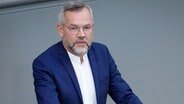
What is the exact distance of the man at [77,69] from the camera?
169 centimetres

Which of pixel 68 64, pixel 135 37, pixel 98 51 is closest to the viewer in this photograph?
pixel 68 64

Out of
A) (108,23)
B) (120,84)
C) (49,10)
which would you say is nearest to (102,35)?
(108,23)

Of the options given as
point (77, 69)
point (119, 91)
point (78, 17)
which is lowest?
point (119, 91)

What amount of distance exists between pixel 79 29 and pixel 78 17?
51 millimetres

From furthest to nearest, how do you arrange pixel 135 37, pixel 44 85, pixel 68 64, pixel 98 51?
pixel 135 37, pixel 98 51, pixel 68 64, pixel 44 85

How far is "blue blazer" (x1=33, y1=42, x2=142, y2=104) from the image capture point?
1.67 metres

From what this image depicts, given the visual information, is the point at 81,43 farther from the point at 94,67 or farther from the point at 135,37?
the point at 135,37

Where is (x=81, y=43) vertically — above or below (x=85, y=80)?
above

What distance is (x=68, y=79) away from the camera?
5.72 ft

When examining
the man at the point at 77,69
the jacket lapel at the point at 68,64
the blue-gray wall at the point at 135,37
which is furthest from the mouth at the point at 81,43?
the blue-gray wall at the point at 135,37

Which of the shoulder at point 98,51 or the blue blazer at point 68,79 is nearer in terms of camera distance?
the blue blazer at point 68,79

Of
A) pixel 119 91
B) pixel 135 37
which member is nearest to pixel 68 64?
pixel 119 91

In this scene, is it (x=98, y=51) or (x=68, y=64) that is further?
(x=98, y=51)

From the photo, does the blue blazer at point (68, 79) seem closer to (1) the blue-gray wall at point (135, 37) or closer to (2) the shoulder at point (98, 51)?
(2) the shoulder at point (98, 51)
